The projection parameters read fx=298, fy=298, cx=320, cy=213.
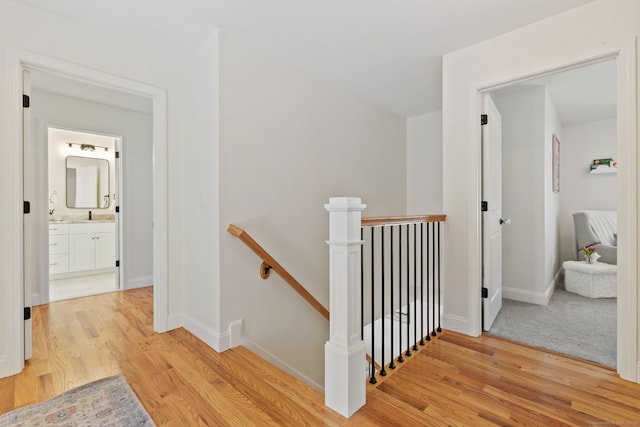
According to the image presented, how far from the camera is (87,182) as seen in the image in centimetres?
504

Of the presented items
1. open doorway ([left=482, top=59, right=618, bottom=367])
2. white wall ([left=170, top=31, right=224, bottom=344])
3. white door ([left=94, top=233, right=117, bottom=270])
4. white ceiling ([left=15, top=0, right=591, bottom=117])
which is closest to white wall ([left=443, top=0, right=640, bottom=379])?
white ceiling ([left=15, top=0, right=591, bottom=117])

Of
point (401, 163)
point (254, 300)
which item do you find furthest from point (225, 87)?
point (401, 163)

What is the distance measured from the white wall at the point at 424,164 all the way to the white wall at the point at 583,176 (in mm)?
2246

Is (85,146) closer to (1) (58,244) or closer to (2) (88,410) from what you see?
(1) (58,244)

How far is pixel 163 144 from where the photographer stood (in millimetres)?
2496

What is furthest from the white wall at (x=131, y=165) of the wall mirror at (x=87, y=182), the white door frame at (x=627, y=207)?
the white door frame at (x=627, y=207)

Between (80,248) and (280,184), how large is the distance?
4088mm

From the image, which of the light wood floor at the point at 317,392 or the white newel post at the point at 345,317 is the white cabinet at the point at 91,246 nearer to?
the light wood floor at the point at 317,392

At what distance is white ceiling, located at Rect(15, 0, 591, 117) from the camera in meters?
1.91

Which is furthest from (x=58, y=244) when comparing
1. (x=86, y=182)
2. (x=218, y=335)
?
(x=218, y=335)

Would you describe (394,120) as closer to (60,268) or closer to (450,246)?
(450,246)

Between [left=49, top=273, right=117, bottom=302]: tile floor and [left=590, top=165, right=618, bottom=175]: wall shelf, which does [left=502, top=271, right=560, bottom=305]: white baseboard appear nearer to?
[left=590, top=165, right=618, bottom=175]: wall shelf

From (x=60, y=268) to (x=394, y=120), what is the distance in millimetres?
5383

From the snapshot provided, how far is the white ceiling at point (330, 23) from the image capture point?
191 cm
